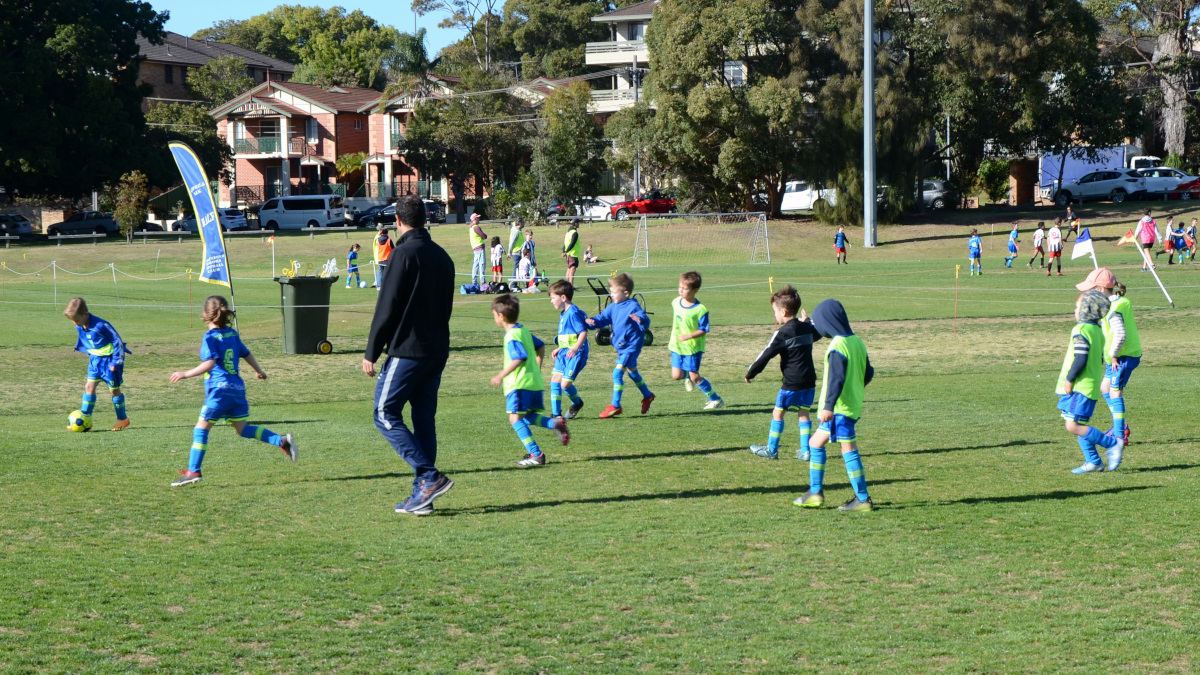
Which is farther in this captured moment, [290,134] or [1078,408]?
[290,134]

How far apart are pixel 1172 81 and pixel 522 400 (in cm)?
6391

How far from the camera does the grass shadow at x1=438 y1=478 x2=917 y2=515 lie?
8.59m

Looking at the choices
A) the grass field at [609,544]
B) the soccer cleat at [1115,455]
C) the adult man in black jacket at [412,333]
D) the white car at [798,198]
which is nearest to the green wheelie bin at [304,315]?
the grass field at [609,544]

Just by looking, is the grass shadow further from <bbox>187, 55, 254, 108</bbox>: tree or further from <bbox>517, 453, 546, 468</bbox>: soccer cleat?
<bbox>187, 55, 254, 108</bbox>: tree

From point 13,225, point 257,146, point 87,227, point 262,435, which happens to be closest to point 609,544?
point 262,435

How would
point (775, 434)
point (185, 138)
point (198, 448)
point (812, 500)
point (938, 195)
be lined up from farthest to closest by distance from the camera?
point (185, 138)
point (938, 195)
point (775, 434)
point (198, 448)
point (812, 500)

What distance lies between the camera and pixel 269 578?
6.80 meters

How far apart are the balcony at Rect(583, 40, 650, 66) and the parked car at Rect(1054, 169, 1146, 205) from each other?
2892cm

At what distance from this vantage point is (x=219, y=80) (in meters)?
91.0

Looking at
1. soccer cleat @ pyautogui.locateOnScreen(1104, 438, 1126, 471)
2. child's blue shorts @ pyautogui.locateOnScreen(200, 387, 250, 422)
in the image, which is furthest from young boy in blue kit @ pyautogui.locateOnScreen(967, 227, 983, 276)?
child's blue shorts @ pyautogui.locateOnScreen(200, 387, 250, 422)

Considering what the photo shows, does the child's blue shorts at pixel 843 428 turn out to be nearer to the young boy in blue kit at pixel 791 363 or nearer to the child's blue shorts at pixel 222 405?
the young boy in blue kit at pixel 791 363

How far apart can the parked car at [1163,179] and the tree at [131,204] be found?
50.1 meters

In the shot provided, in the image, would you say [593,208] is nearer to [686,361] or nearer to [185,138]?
[185,138]

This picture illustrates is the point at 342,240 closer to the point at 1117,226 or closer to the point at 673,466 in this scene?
the point at 1117,226
